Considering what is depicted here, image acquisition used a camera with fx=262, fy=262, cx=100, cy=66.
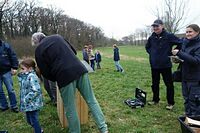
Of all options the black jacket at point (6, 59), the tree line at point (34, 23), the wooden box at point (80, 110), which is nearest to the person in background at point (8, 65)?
the black jacket at point (6, 59)

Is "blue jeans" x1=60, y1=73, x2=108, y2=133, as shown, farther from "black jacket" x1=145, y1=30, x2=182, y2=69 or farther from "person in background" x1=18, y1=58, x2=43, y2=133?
"black jacket" x1=145, y1=30, x2=182, y2=69

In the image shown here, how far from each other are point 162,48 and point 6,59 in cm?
342

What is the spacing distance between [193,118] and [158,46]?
1912 millimetres

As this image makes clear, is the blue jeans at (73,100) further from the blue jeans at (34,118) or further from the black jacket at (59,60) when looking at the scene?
the blue jeans at (34,118)

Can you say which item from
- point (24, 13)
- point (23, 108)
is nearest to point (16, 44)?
point (24, 13)

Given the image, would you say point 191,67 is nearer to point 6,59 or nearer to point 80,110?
point 80,110

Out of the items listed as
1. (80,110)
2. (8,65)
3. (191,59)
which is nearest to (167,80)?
(191,59)

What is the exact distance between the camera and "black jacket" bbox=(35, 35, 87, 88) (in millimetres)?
3559

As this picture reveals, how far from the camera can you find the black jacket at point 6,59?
5.77m

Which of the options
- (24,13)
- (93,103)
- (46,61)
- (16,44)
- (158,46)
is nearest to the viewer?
(46,61)

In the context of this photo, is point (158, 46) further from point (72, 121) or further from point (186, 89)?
point (72, 121)

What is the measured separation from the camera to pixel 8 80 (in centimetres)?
595

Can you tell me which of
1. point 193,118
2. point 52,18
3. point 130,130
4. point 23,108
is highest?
point 52,18

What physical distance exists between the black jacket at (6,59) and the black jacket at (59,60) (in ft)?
8.06
